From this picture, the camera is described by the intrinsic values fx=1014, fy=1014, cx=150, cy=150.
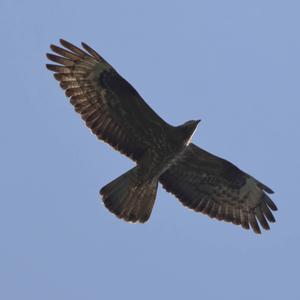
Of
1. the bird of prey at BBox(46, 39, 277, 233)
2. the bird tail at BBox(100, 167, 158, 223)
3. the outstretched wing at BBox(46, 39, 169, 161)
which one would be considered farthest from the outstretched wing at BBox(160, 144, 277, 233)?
the outstretched wing at BBox(46, 39, 169, 161)

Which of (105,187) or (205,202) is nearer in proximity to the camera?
(105,187)

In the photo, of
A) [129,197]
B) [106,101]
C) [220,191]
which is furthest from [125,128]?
[220,191]

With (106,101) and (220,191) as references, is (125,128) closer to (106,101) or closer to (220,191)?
(106,101)

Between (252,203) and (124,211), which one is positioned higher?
(252,203)

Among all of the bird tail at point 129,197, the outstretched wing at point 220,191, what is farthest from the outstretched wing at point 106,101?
the outstretched wing at point 220,191

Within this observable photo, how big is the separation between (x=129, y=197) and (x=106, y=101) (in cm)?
155

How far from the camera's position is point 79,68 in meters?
15.6

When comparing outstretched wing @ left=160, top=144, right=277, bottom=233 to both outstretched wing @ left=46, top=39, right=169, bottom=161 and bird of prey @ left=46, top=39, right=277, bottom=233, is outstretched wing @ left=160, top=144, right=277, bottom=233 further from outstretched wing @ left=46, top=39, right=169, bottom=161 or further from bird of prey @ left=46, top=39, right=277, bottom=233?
outstretched wing @ left=46, top=39, right=169, bottom=161

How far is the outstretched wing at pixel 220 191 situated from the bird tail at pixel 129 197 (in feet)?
2.60

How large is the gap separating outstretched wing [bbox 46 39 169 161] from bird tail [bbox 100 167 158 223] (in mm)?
428

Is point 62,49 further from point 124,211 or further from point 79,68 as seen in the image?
point 124,211

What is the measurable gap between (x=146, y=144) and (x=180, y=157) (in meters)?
0.75

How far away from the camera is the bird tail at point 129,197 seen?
51.9 ft

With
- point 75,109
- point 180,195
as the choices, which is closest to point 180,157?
point 180,195
